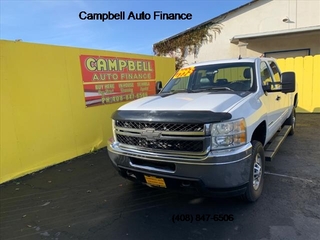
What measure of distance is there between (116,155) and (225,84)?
2073 mm

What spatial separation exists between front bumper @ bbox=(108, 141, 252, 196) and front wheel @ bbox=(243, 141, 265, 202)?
0.28 meters

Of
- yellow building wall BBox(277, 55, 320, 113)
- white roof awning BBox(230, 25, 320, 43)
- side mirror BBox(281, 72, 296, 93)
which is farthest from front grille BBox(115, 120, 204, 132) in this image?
white roof awning BBox(230, 25, 320, 43)

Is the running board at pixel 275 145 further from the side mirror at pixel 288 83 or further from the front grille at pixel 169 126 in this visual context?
the front grille at pixel 169 126

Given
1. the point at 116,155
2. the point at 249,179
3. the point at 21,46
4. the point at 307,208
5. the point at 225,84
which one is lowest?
the point at 307,208

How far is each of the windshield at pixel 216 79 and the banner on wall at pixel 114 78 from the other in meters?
2.45

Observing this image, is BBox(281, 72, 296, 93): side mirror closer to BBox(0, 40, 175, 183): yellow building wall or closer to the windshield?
the windshield

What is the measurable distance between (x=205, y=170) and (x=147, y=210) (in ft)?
3.93

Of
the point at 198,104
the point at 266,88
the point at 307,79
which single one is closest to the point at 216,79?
the point at 266,88

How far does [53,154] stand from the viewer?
539cm

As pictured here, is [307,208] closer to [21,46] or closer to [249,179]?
[249,179]

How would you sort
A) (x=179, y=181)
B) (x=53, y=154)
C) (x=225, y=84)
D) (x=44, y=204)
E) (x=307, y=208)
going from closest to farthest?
1. (x=179, y=181)
2. (x=307, y=208)
3. (x=44, y=204)
4. (x=225, y=84)
5. (x=53, y=154)

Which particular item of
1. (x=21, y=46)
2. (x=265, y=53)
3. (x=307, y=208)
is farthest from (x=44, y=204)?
(x=265, y=53)

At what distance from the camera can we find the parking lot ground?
9.04 ft

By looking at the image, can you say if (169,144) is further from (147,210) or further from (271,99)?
(271,99)
